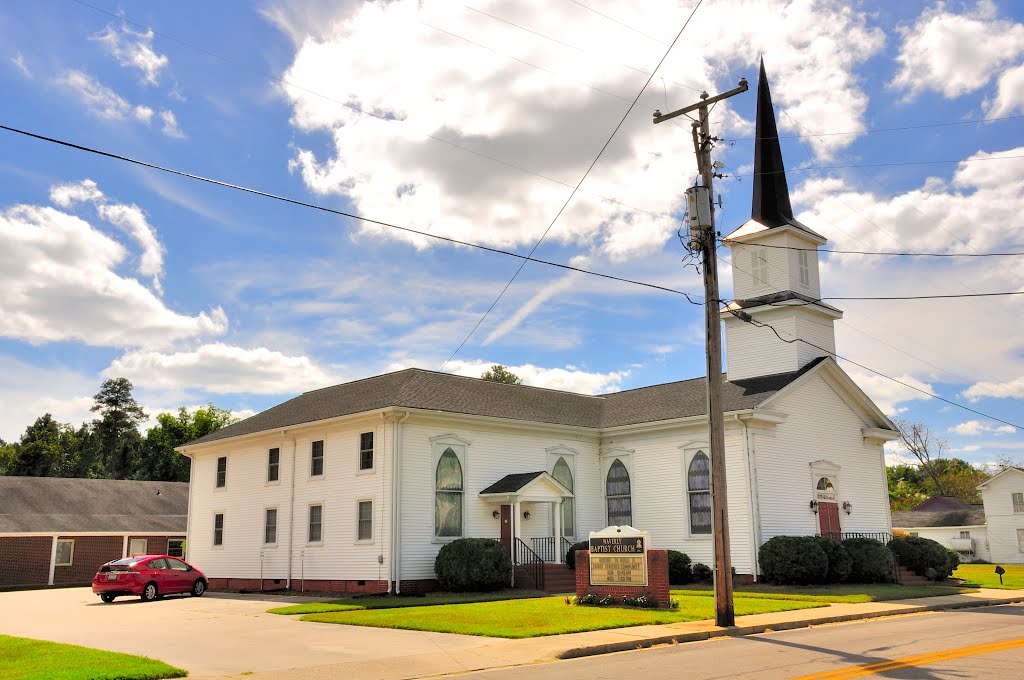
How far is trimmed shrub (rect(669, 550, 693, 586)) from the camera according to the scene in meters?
29.0

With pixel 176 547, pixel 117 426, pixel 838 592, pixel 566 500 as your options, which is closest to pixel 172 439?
pixel 117 426

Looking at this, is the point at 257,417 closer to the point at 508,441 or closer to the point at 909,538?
the point at 508,441

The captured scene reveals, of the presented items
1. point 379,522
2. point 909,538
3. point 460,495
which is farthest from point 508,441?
point 909,538

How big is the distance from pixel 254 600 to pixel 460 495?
6993 millimetres

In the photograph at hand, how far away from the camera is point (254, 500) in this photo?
33.2m

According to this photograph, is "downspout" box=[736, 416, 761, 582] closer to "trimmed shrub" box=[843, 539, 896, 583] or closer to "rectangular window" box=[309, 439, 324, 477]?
"trimmed shrub" box=[843, 539, 896, 583]

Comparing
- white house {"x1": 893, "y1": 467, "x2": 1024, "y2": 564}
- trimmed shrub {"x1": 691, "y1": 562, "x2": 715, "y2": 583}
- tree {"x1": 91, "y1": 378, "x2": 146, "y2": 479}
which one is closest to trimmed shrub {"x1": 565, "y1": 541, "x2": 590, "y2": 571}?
trimmed shrub {"x1": 691, "y1": 562, "x2": 715, "y2": 583}

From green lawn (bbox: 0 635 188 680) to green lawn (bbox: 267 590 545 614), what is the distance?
7.69 metres

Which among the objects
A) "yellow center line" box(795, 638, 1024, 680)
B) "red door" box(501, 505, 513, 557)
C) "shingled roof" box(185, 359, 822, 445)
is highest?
"shingled roof" box(185, 359, 822, 445)

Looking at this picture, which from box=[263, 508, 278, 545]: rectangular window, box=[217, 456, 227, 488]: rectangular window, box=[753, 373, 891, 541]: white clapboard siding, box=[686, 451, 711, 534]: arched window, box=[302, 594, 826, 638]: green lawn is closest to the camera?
box=[302, 594, 826, 638]: green lawn

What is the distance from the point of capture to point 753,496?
2841 cm

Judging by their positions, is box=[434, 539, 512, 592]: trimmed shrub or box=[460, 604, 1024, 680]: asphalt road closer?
box=[460, 604, 1024, 680]: asphalt road

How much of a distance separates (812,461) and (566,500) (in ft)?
28.7

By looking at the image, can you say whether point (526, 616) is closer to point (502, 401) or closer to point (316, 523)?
point (316, 523)
